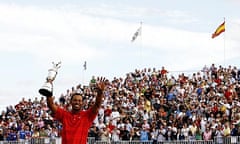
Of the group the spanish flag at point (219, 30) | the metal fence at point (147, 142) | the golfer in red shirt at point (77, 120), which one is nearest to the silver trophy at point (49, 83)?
the golfer in red shirt at point (77, 120)

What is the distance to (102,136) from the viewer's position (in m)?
28.1

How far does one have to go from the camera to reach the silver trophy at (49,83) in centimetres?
1045

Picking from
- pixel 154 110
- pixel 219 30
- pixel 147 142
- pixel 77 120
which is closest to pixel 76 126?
pixel 77 120

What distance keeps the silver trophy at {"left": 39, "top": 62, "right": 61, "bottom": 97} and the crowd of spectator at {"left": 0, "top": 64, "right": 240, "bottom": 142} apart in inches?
611

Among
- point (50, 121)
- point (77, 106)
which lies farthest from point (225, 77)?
point (77, 106)

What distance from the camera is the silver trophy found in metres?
10.4

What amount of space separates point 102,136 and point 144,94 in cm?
515

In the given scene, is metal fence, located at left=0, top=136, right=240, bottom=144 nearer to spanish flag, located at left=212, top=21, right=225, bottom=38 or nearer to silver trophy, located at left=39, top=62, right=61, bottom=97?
spanish flag, located at left=212, top=21, right=225, bottom=38

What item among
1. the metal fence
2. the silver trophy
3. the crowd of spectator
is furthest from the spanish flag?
the silver trophy

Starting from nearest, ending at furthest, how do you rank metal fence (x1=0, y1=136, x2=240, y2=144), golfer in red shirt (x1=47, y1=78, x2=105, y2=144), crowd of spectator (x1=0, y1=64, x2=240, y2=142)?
golfer in red shirt (x1=47, y1=78, x2=105, y2=144)
metal fence (x1=0, y1=136, x2=240, y2=144)
crowd of spectator (x1=0, y1=64, x2=240, y2=142)

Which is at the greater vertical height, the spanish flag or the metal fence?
the spanish flag

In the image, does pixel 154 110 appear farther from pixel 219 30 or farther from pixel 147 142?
pixel 219 30

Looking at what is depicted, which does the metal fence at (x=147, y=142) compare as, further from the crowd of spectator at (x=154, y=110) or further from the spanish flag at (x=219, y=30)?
the spanish flag at (x=219, y=30)

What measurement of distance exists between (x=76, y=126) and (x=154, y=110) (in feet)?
65.9
